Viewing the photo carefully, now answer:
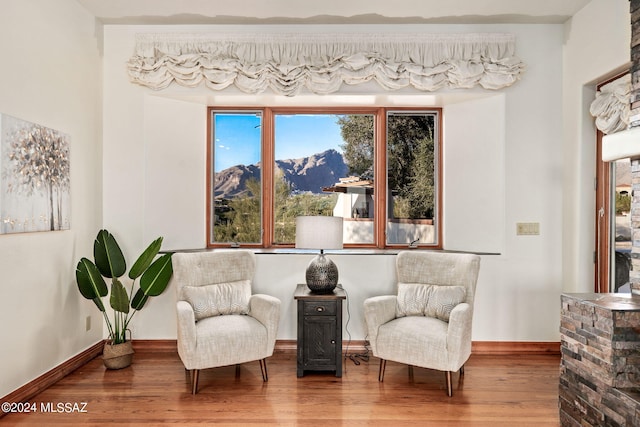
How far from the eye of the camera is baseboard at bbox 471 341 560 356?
3449 millimetres

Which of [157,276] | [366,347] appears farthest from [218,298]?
[366,347]

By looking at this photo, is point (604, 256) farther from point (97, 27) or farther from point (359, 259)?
point (97, 27)

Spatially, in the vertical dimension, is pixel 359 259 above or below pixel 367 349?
above

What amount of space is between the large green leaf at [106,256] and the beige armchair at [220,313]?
510 millimetres

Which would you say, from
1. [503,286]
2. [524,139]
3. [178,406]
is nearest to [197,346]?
[178,406]

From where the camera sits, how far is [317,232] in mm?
2926

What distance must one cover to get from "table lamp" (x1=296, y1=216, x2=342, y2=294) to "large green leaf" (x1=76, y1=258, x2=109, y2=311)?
1.55 meters

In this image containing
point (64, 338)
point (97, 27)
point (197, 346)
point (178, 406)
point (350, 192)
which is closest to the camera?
point (178, 406)

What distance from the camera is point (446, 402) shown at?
8.36ft

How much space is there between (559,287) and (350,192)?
6.64ft

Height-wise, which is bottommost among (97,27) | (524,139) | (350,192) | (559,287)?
(559,287)

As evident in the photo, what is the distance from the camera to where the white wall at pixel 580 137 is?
306cm

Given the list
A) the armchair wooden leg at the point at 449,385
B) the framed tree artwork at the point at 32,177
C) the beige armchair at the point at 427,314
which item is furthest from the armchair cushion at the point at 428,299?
the framed tree artwork at the point at 32,177

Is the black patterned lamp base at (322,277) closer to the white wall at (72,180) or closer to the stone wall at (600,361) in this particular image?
the stone wall at (600,361)
